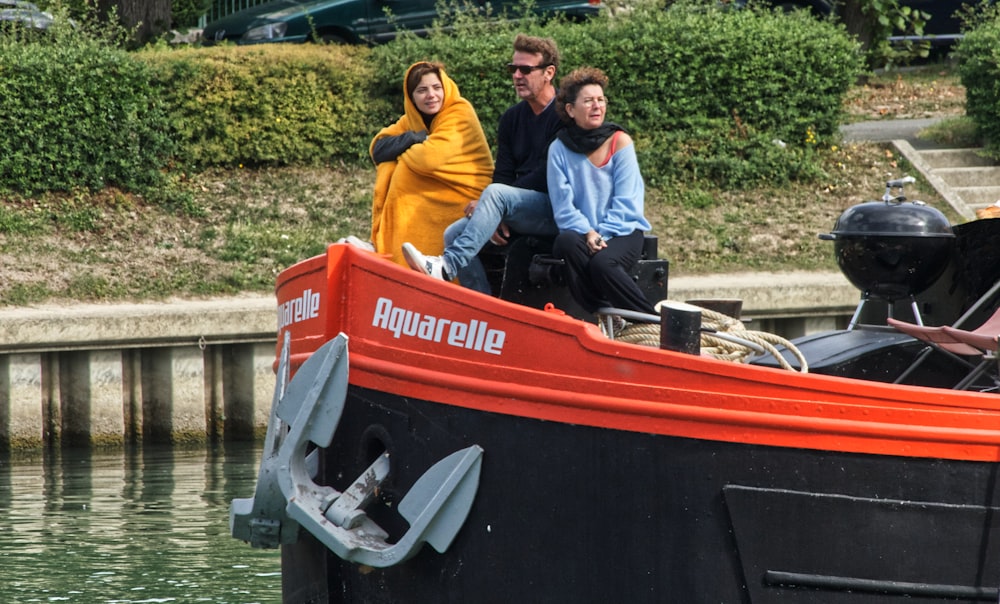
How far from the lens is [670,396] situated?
449 cm

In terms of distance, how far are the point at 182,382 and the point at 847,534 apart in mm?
6815

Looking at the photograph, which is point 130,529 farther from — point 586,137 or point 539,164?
point 586,137

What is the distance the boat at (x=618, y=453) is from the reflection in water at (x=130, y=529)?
1.71 meters

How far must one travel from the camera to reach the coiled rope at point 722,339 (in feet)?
15.6

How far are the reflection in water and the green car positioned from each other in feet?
21.0

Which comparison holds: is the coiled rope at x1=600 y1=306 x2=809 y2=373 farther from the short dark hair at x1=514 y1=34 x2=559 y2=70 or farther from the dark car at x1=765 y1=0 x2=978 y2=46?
the dark car at x1=765 y1=0 x2=978 y2=46

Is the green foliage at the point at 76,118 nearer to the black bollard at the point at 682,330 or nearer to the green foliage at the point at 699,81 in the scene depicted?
the green foliage at the point at 699,81

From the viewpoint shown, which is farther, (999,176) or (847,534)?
(999,176)

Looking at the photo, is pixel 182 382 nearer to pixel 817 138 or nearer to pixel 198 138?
pixel 198 138

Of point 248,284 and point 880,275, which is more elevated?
point 880,275

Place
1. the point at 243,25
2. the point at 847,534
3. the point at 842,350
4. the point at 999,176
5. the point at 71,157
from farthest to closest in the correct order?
the point at 243,25, the point at 999,176, the point at 71,157, the point at 842,350, the point at 847,534

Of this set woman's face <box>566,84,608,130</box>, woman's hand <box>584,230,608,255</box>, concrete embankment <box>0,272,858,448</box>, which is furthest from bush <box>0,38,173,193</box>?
woman's hand <box>584,230,608,255</box>

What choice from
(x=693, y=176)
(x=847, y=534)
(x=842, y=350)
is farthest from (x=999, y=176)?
(x=847, y=534)

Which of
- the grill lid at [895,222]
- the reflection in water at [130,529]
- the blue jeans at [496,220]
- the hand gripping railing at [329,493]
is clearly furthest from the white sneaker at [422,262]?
the reflection in water at [130,529]
